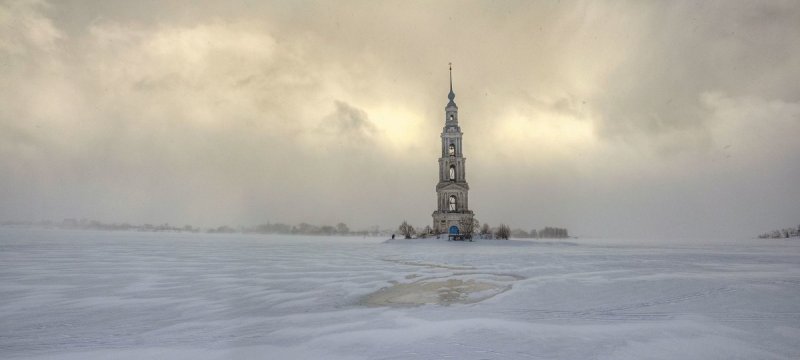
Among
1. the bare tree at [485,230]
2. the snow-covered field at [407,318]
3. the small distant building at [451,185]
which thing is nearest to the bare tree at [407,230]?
the small distant building at [451,185]

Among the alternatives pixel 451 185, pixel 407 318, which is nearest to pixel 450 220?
pixel 451 185

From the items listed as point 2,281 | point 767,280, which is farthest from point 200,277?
point 767,280

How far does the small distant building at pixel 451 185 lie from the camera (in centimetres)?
8094

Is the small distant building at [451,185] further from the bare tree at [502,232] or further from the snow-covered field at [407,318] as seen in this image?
the snow-covered field at [407,318]

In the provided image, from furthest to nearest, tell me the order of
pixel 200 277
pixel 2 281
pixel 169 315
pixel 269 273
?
pixel 269 273 < pixel 200 277 < pixel 2 281 < pixel 169 315

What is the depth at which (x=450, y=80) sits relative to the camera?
96500 mm

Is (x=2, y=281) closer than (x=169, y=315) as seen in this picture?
No

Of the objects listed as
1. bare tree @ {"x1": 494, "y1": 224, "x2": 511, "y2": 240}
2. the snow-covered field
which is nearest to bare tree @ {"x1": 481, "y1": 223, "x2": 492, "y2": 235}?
bare tree @ {"x1": 494, "y1": 224, "x2": 511, "y2": 240}

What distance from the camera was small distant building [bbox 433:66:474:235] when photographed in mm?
80938

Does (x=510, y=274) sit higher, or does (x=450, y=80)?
(x=450, y=80)

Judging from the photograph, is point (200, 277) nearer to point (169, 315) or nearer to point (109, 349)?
point (169, 315)

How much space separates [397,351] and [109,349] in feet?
17.8

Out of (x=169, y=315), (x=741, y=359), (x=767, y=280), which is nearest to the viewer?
(x=741, y=359)

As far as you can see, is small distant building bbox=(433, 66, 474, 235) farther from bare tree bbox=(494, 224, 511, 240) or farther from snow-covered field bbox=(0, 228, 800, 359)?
snow-covered field bbox=(0, 228, 800, 359)
